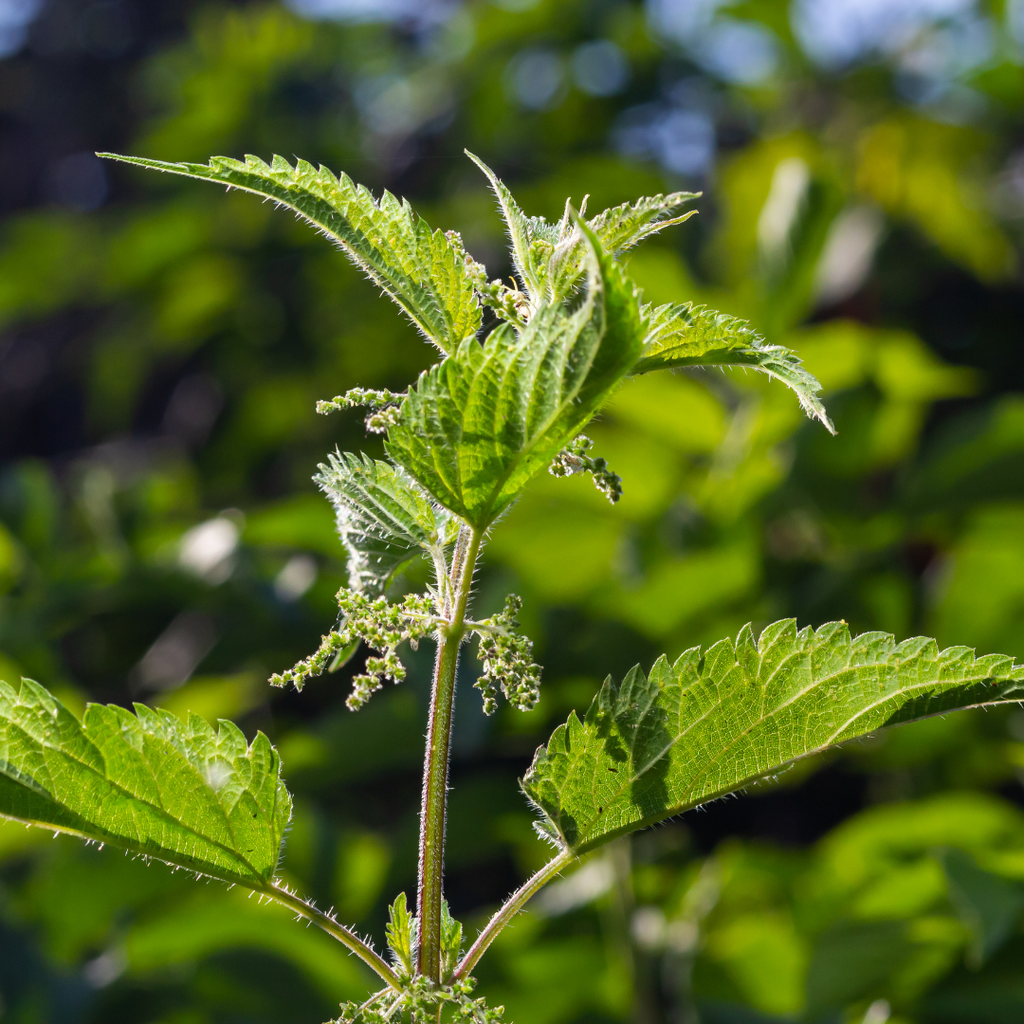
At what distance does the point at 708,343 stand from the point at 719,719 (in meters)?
0.18

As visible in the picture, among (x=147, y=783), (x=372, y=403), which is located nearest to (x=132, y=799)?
(x=147, y=783)

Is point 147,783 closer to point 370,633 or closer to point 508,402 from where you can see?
point 370,633

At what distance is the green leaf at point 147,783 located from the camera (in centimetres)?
48

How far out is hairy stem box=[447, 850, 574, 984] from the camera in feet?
1.57

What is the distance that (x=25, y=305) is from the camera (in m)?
2.67

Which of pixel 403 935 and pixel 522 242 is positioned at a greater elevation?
pixel 522 242

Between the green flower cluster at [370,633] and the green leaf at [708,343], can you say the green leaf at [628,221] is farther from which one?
the green flower cluster at [370,633]

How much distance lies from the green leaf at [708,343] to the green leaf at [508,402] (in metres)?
0.04

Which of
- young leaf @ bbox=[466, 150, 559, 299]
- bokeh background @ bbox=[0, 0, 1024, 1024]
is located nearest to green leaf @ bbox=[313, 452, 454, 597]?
young leaf @ bbox=[466, 150, 559, 299]

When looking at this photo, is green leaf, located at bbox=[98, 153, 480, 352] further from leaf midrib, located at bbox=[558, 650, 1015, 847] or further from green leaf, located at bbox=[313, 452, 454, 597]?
leaf midrib, located at bbox=[558, 650, 1015, 847]

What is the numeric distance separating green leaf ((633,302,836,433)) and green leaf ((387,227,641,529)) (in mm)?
43

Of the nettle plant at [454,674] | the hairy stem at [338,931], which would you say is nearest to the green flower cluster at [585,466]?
the nettle plant at [454,674]

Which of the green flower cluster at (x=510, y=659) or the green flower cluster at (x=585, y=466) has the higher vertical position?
the green flower cluster at (x=585, y=466)

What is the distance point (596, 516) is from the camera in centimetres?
161
